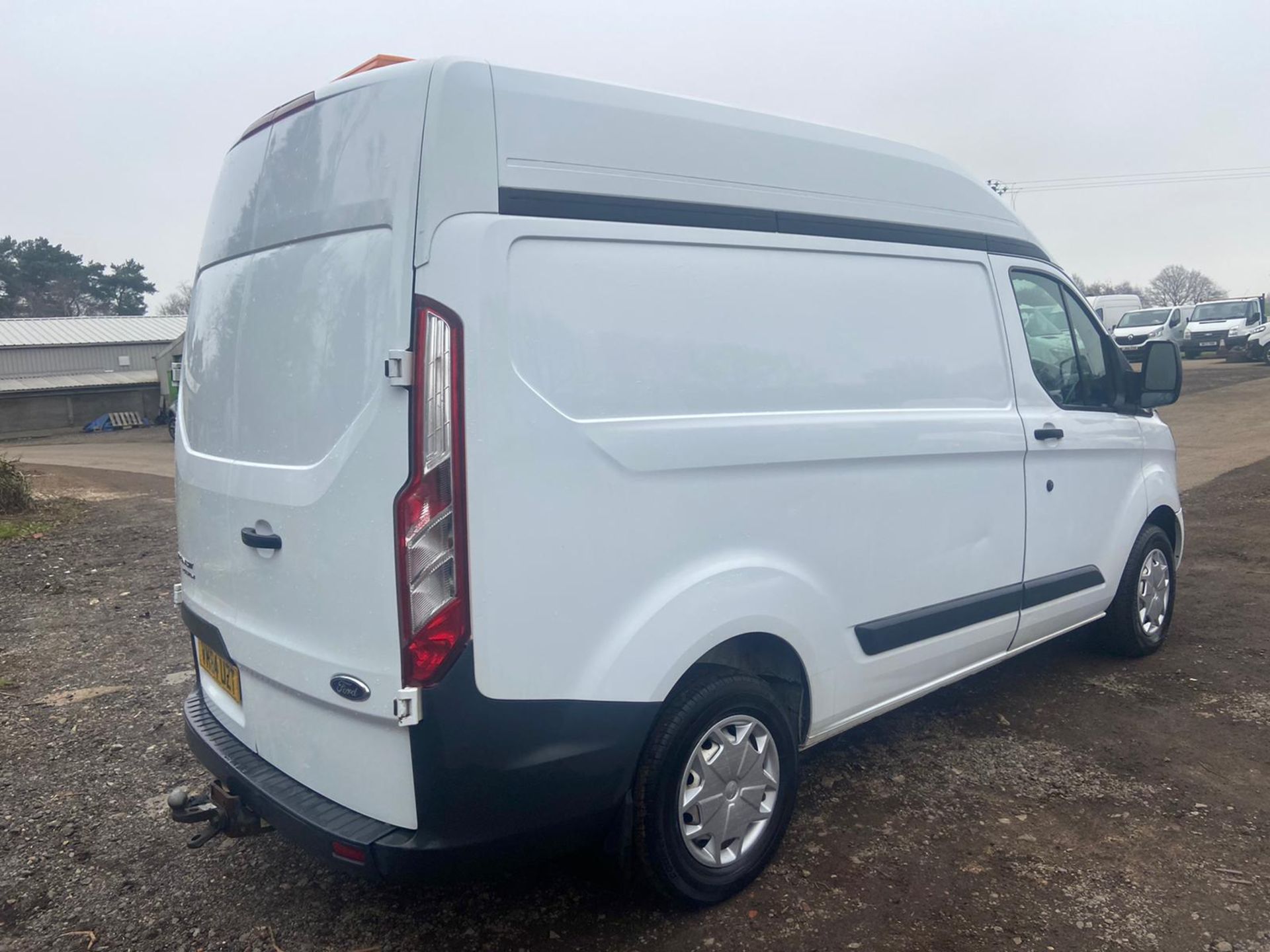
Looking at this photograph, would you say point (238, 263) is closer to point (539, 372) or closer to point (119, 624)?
point (539, 372)

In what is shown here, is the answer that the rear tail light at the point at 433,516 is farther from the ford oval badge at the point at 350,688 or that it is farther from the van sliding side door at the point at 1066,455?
the van sliding side door at the point at 1066,455

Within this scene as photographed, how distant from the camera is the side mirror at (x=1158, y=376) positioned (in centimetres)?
458

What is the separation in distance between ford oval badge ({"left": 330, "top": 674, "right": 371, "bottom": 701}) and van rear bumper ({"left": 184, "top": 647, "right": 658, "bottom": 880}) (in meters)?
0.18

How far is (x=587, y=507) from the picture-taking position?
245 centimetres

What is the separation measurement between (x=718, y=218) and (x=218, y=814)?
232 cm

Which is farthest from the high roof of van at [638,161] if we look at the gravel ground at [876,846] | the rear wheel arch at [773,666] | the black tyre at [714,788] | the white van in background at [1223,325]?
the white van in background at [1223,325]

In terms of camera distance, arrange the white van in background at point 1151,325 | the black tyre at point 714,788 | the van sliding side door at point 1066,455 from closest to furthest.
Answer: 1. the black tyre at point 714,788
2. the van sliding side door at point 1066,455
3. the white van in background at point 1151,325

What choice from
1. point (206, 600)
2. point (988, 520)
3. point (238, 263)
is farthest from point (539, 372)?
point (988, 520)

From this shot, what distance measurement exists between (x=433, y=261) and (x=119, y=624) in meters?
5.17

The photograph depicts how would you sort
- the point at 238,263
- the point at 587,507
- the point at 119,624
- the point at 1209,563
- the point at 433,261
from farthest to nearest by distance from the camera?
the point at 1209,563
the point at 119,624
the point at 238,263
the point at 587,507
the point at 433,261

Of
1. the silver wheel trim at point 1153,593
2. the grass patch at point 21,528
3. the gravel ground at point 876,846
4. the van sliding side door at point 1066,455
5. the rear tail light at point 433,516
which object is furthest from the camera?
the grass patch at point 21,528

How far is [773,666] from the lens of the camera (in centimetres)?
313

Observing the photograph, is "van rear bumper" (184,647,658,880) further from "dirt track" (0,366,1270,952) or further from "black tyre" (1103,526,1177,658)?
"black tyre" (1103,526,1177,658)

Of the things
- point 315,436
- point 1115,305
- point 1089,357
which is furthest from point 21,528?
point 1115,305
